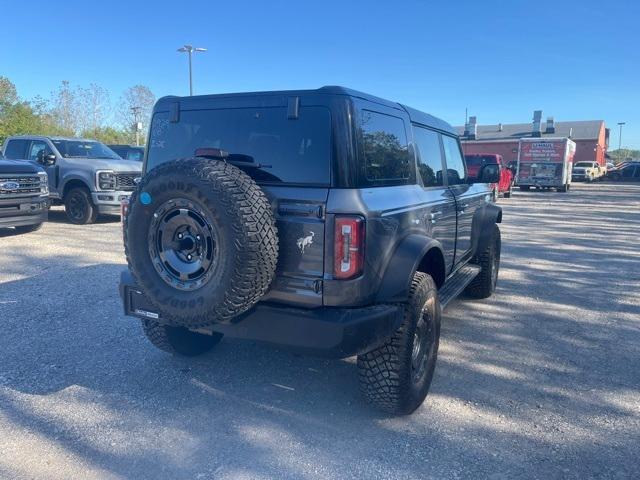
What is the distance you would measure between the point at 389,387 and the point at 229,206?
1511 millimetres

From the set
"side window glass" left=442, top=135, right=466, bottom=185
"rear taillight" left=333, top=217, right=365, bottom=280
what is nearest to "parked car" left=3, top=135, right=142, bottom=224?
"side window glass" left=442, top=135, right=466, bottom=185

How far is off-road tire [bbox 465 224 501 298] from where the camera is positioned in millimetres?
5965

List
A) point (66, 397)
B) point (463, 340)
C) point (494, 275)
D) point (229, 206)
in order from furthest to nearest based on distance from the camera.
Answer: point (494, 275)
point (463, 340)
point (66, 397)
point (229, 206)

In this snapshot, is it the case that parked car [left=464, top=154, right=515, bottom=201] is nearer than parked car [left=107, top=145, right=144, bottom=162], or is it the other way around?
parked car [left=107, top=145, right=144, bottom=162]

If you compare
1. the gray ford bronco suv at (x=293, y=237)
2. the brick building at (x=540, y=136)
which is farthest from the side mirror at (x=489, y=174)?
the brick building at (x=540, y=136)

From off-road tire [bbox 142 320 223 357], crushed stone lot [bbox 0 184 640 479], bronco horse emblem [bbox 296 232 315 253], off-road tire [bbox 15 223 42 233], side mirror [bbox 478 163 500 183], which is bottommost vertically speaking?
crushed stone lot [bbox 0 184 640 479]

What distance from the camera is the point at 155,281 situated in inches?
119

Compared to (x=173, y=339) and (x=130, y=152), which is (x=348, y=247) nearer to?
(x=173, y=339)

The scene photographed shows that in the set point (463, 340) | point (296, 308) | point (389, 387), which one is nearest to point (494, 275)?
point (463, 340)

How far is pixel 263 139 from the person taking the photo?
3318mm

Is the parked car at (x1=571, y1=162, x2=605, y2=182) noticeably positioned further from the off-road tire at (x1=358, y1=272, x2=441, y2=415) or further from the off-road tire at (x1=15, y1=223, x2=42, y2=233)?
the off-road tire at (x1=358, y1=272, x2=441, y2=415)

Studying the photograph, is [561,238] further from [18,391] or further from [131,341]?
[18,391]

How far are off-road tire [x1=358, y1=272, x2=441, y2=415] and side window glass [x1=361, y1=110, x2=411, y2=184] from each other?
29.8 inches

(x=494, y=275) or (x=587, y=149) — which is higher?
(x=587, y=149)
